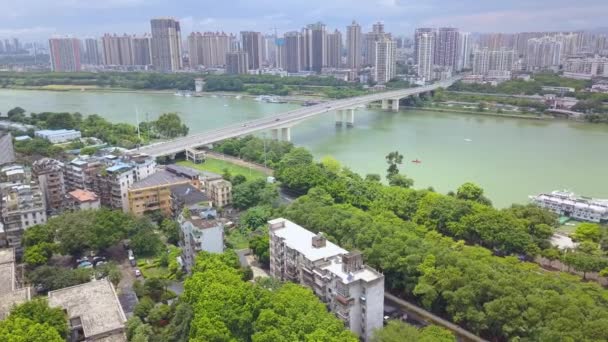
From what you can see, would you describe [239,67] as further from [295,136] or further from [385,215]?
[385,215]

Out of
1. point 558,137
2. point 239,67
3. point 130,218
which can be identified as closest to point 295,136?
point 558,137

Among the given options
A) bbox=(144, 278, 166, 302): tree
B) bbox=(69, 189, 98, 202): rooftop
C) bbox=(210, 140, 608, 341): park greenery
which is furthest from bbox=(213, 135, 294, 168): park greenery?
bbox=(144, 278, 166, 302): tree

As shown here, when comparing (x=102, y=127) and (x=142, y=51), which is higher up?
(x=142, y=51)

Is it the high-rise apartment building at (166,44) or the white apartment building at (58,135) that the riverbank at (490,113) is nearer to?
the white apartment building at (58,135)

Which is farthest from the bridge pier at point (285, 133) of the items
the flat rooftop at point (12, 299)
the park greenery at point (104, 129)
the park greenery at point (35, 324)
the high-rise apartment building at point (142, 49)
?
the high-rise apartment building at point (142, 49)

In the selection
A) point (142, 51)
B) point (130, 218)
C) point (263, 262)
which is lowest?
point (263, 262)

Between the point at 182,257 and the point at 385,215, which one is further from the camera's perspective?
the point at 385,215
